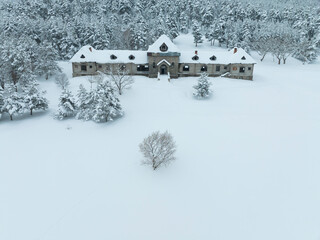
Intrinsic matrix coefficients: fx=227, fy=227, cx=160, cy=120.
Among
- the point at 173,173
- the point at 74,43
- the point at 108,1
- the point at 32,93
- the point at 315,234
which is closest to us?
the point at 315,234

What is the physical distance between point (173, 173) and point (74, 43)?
48.2 m

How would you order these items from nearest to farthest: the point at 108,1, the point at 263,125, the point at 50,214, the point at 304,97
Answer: the point at 50,214 < the point at 263,125 < the point at 304,97 < the point at 108,1

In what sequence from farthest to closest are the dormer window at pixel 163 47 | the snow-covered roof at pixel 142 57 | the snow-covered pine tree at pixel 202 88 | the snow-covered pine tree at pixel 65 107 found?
the snow-covered roof at pixel 142 57, the dormer window at pixel 163 47, the snow-covered pine tree at pixel 202 88, the snow-covered pine tree at pixel 65 107

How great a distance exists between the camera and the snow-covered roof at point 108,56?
44688mm

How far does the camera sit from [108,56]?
150 feet

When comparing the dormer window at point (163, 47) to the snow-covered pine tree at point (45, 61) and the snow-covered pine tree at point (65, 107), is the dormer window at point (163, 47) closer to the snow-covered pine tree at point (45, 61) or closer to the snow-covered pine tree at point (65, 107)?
the snow-covered pine tree at point (45, 61)

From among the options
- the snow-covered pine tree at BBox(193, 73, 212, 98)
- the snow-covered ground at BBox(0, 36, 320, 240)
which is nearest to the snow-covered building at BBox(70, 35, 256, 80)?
the snow-covered pine tree at BBox(193, 73, 212, 98)

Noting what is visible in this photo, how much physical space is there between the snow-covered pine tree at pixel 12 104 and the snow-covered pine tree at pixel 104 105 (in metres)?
10.3

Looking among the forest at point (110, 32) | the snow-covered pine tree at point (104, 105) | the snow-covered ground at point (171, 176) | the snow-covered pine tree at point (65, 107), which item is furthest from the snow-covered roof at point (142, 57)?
the snow-covered pine tree at point (104, 105)

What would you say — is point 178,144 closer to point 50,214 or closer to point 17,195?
point 50,214

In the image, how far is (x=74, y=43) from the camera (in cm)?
5659

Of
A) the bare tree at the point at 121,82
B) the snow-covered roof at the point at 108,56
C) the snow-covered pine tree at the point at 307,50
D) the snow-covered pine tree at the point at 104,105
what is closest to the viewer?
the snow-covered pine tree at the point at 104,105

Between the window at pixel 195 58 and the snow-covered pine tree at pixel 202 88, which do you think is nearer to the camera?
the snow-covered pine tree at pixel 202 88

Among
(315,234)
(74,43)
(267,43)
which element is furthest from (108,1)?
(315,234)
